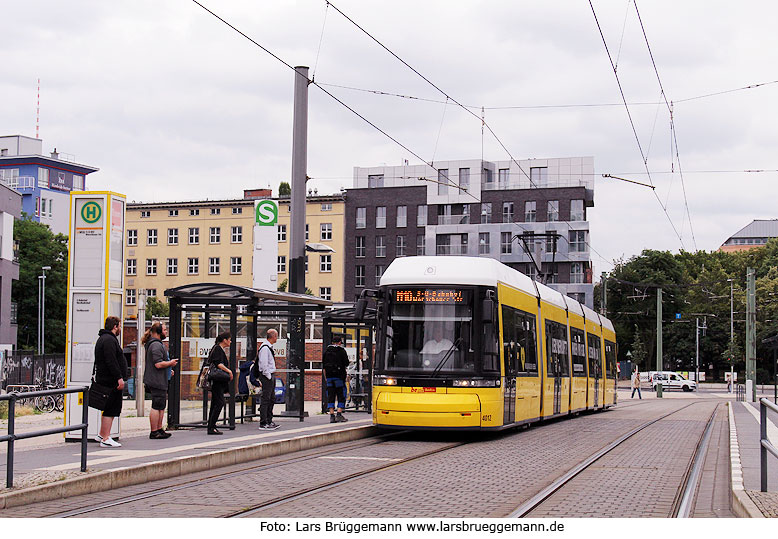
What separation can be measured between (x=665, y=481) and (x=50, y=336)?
7341 cm

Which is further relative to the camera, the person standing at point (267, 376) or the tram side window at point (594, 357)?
the tram side window at point (594, 357)

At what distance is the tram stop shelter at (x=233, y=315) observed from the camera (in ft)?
56.6

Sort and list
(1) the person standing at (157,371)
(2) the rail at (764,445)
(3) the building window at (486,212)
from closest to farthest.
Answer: (2) the rail at (764,445) < (1) the person standing at (157,371) < (3) the building window at (486,212)

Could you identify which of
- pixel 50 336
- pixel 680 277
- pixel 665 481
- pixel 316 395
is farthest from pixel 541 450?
pixel 680 277

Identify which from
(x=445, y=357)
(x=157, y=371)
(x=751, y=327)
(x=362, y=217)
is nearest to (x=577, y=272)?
(x=362, y=217)

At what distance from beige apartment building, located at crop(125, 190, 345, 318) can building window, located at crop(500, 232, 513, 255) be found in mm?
14537

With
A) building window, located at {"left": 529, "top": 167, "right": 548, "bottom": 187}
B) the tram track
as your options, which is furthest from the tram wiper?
building window, located at {"left": 529, "top": 167, "right": 548, "bottom": 187}

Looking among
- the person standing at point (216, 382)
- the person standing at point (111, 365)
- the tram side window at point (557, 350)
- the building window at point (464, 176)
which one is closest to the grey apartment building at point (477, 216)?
the building window at point (464, 176)

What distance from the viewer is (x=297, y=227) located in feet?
71.3

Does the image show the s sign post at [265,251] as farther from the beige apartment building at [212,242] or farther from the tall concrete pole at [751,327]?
the beige apartment building at [212,242]

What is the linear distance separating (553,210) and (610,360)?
176 feet

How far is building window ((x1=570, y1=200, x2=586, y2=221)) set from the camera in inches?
3430

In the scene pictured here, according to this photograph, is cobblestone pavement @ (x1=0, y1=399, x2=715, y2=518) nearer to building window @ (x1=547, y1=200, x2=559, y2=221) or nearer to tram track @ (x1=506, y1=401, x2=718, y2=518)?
tram track @ (x1=506, y1=401, x2=718, y2=518)

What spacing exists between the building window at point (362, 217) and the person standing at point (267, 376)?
249 ft
